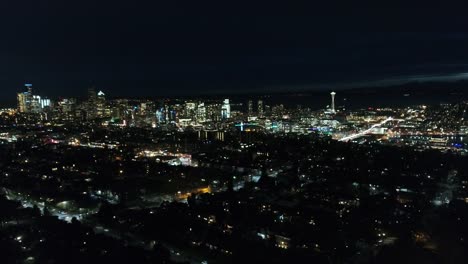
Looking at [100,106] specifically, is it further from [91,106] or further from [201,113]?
[201,113]

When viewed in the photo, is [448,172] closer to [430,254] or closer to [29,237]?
[430,254]

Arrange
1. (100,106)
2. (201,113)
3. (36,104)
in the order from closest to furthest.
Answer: (201,113) → (100,106) → (36,104)

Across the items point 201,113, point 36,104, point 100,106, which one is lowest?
point 201,113

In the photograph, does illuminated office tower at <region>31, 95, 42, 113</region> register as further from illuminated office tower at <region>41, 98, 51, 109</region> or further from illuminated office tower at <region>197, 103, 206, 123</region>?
illuminated office tower at <region>197, 103, 206, 123</region>

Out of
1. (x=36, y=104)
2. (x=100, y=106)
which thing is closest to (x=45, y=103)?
(x=36, y=104)

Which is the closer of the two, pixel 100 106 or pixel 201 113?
pixel 201 113

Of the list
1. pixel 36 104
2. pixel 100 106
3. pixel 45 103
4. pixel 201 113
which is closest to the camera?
pixel 201 113

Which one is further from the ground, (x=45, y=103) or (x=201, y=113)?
(x=45, y=103)

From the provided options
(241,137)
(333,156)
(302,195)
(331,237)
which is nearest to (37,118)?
(241,137)

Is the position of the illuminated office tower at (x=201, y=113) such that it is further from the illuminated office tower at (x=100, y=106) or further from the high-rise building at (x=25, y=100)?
the high-rise building at (x=25, y=100)

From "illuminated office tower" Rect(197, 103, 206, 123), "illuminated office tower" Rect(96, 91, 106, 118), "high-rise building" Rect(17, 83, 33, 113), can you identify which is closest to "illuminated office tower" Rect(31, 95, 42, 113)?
"high-rise building" Rect(17, 83, 33, 113)

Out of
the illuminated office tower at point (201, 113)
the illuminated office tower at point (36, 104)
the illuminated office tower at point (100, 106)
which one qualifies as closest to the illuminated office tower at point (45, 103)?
the illuminated office tower at point (36, 104)

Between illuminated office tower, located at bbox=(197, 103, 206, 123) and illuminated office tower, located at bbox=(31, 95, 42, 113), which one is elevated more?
illuminated office tower, located at bbox=(31, 95, 42, 113)
